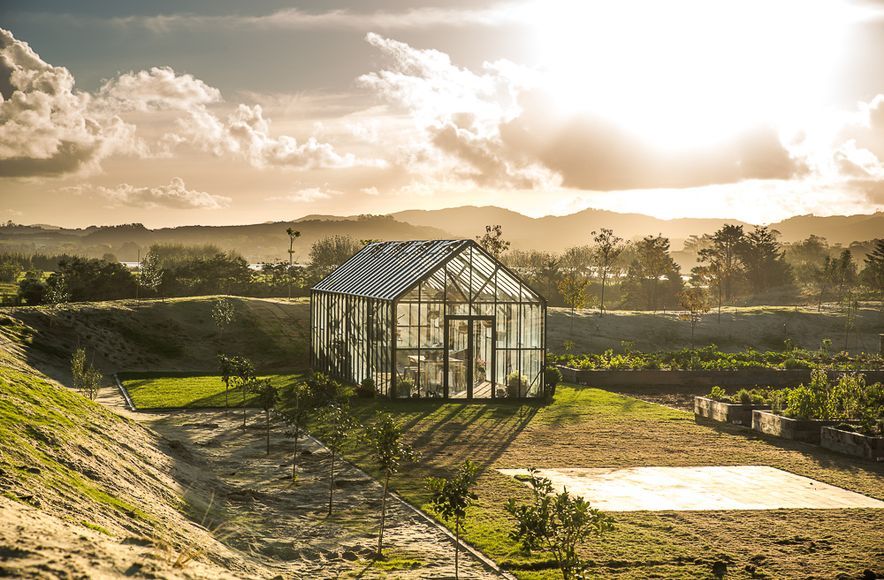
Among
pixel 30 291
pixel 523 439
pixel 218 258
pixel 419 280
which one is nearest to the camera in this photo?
pixel 523 439

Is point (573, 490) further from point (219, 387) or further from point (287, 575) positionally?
point (219, 387)

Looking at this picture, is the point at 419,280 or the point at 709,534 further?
the point at 419,280

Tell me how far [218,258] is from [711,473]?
6136 cm

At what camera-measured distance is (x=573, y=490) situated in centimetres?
1816

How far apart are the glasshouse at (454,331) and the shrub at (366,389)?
1.15ft

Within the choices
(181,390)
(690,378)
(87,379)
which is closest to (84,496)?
(87,379)

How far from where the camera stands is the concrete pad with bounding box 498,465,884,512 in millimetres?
17266

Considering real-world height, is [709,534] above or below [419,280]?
below

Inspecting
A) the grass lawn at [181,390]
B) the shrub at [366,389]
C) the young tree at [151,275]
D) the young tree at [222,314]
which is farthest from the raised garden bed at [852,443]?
→ the young tree at [151,275]

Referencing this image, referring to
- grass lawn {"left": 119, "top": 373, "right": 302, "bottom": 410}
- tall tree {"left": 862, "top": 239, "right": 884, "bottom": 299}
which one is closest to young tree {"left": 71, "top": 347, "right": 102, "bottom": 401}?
grass lawn {"left": 119, "top": 373, "right": 302, "bottom": 410}

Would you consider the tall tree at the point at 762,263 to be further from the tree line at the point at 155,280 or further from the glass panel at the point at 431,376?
the glass panel at the point at 431,376

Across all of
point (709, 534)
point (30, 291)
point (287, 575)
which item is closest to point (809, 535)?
point (709, 534)

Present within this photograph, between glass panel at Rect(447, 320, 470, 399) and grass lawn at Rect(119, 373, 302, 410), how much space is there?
7.60 metres

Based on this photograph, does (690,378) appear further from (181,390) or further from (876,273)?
(876,273)
